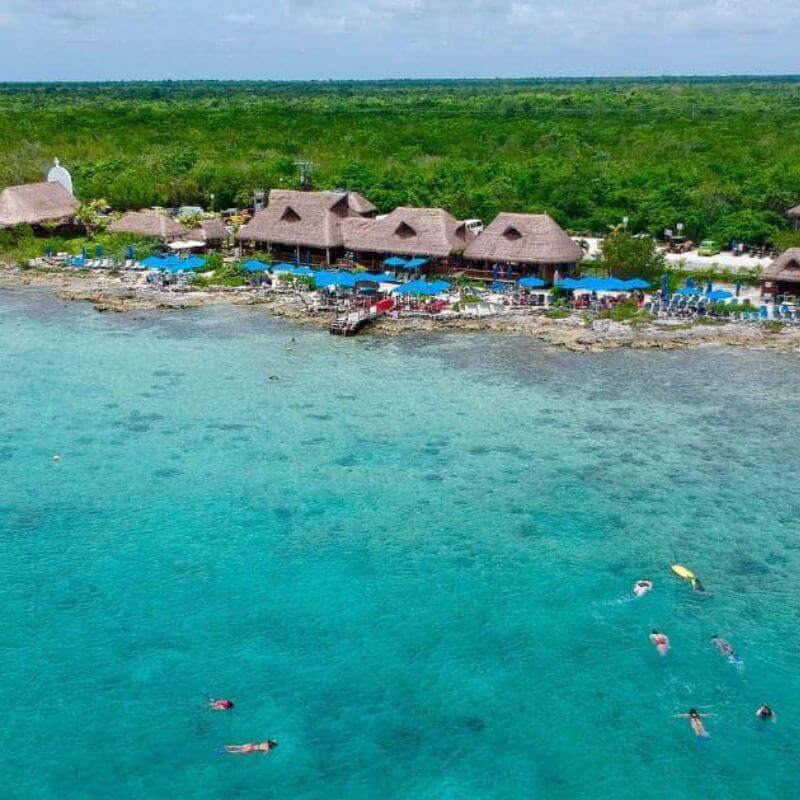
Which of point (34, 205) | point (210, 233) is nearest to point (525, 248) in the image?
point (210, 233)

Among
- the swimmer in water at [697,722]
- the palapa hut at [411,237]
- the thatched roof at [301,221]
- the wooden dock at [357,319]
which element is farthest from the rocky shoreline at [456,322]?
the swimmer in water at [697,722]

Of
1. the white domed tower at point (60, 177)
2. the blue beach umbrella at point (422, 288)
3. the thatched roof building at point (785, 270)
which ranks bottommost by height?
the blue beach umbrella at point (422, 288)

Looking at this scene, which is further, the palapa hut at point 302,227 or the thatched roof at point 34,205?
the thatched roof at point 34,205

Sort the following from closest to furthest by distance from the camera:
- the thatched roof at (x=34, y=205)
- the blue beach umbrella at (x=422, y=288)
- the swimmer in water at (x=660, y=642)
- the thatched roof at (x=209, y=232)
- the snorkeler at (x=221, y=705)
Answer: the snorkeler at (x=221, y=705)
the swimmer in water at (x=660, y=642)
the blue beach umbrella at (x=422, y=288)
the thatched roof at (x=209, y=232)
the thatched roof at (x=34, y=205)

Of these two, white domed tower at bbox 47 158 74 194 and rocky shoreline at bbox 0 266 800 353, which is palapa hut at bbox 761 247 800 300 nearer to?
rocky shoreline at bbox 0 266 800 353

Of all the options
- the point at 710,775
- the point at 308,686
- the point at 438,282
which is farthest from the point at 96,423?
the point at 710,775

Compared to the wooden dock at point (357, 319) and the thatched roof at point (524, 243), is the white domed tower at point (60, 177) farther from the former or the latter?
the thatched roof at point (524, 243)

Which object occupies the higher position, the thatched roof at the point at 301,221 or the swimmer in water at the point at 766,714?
the thatched roof at the point at 301,221
